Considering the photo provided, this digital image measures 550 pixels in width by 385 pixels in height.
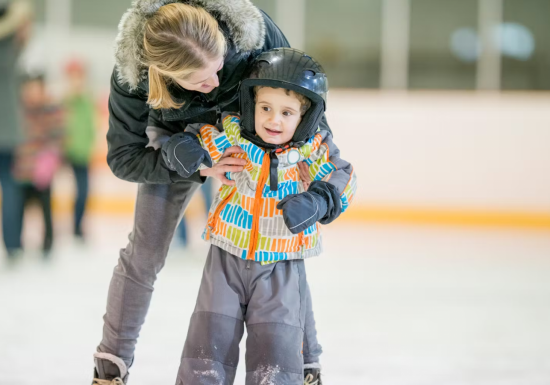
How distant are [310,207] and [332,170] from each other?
0.65 ft

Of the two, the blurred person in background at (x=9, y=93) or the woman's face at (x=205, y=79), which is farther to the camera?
the blurred person in background at (x=9, y=93)

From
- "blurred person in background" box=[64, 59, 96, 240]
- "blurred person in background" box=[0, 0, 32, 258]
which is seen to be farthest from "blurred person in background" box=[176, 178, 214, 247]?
"blurred person in background" box=[0, 0, 32, 258]

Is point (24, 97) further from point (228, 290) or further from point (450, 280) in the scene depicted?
point (228, 290)

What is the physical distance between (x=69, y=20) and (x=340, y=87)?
3.03 metres

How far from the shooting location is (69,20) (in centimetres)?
789

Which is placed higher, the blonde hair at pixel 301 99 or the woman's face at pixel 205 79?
the woman's face at pixel 205 79

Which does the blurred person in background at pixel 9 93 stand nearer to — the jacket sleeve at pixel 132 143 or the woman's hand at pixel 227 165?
the jacket sleeve at pixel 132 143

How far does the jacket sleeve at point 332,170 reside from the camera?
1.82 meters

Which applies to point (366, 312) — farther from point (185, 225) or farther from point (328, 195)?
point (185, 225)

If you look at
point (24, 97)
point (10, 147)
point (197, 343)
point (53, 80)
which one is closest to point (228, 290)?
point (197, 343)

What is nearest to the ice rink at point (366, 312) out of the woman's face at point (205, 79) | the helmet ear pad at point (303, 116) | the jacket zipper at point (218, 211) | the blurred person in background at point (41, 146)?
the blurred person in background at point (41, 146)

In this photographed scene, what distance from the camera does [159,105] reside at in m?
1.84

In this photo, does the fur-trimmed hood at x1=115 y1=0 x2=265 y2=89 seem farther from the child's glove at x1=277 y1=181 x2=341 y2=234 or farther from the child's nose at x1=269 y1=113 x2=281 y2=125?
the child's glove at x1=277 y1=181 x2=341 y2=234

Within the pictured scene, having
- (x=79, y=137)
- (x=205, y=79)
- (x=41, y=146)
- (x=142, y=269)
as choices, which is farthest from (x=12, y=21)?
(x=205, y=79)
